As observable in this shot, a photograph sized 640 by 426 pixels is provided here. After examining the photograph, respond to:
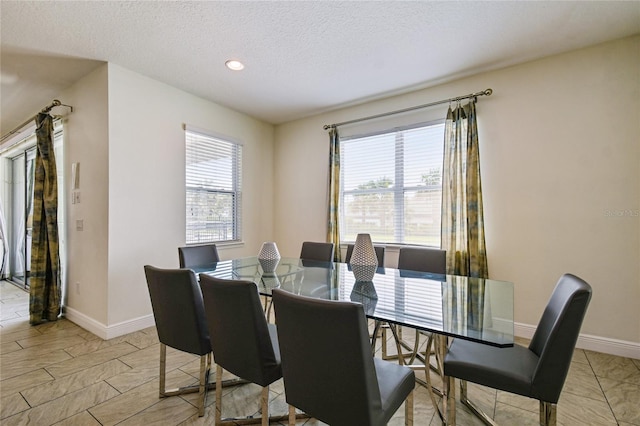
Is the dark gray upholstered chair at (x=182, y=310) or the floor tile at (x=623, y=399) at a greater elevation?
the dark gray upholstered chair at (x=182, y=310)

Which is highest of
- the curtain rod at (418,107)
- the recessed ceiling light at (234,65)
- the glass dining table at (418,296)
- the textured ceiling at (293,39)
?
the recessed ceiling light at (234,65)

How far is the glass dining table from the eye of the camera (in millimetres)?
1274

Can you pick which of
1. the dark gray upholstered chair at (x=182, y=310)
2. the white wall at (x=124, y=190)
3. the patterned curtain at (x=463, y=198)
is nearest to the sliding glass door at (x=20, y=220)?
the white wall at (x=124, y=190)

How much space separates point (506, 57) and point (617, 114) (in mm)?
1009

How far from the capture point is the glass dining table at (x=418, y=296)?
1.27 metres

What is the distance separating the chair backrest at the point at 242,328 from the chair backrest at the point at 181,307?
213 millimetres

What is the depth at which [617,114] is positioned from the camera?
2426 mm

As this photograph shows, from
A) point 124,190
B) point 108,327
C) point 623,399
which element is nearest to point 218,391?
point 108,327

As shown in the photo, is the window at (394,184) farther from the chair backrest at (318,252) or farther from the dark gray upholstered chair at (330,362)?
the dark gray upholstered chair at (330,362)

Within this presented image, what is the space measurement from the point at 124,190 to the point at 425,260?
2954 millimetres

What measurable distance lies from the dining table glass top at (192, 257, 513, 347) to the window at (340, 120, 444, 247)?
1.21 meters

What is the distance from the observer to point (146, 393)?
196 centimetres

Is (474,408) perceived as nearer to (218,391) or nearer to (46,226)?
(218,391)

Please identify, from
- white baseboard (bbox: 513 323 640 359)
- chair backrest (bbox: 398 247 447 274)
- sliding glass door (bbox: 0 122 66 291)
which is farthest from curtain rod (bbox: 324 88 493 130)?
sliding glass door (bbox: 0 122 66 291)
